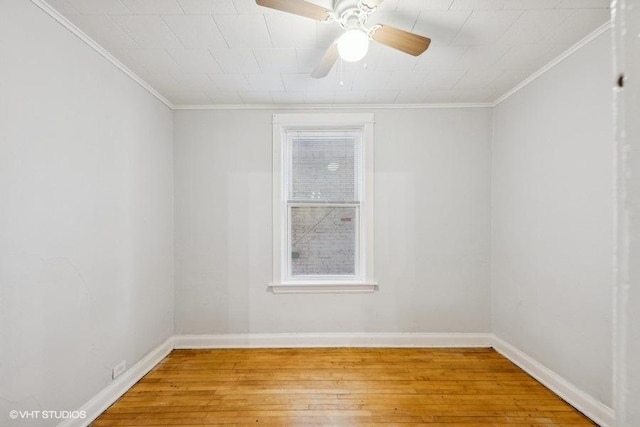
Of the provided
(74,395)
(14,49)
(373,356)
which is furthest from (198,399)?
(14,49)

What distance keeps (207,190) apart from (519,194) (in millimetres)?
2908

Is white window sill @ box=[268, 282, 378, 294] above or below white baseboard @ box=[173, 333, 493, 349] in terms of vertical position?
above

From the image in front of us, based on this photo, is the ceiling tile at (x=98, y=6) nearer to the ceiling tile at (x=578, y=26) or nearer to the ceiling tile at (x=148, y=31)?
the ceiling tile at (x=148, y=31)

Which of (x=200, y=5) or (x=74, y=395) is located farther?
(x=74, y=395)

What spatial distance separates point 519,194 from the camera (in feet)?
8.51

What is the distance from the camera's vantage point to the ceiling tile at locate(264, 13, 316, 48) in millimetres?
1734

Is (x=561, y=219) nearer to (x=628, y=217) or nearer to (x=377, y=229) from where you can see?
(x=377, y=229)

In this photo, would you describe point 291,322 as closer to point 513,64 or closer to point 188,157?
point 188,157

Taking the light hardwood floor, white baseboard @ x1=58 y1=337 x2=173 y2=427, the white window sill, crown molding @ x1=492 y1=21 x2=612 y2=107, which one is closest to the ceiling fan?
crown molding @ x1=492 y1=21 x2=612 y2=107

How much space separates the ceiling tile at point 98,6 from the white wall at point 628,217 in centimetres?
214

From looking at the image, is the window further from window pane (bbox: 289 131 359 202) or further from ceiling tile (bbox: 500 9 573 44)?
ceiling tile (bbox: 500 9 573 44)

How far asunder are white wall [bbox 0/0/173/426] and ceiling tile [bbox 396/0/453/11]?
1.95 metres

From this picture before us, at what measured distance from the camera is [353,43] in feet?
4.98

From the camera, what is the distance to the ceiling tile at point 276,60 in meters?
2.07
